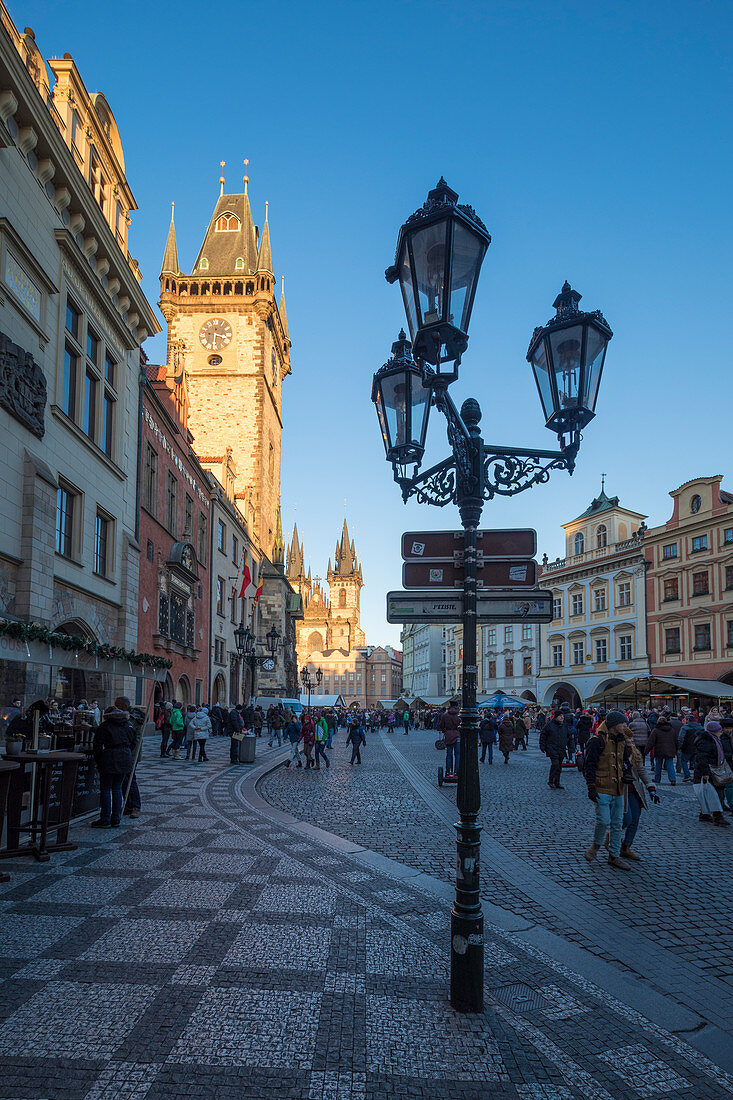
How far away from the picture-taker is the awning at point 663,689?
1119 inches

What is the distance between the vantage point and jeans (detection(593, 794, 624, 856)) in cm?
820

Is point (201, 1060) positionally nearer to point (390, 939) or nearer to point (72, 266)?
point (390, 939)

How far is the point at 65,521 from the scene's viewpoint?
55.7 feet

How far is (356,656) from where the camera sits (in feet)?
472

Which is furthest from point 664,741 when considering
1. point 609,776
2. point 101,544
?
point 101,544

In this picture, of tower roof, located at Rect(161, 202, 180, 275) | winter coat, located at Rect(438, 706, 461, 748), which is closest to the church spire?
tower roof, located at Rect(161, 202, 180, 275)

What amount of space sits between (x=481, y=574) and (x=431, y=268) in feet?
6.99

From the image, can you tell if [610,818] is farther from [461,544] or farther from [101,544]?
[101,544]

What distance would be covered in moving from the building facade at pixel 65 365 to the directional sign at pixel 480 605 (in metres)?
10.1

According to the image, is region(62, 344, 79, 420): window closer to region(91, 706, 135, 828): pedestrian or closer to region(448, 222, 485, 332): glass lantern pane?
region(91, 706, 135, 828): pedestrian

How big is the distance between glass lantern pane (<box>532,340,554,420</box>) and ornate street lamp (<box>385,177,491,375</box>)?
52.9 inches

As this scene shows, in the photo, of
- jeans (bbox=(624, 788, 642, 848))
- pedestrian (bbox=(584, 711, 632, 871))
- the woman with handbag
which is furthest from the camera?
the woman with handbag

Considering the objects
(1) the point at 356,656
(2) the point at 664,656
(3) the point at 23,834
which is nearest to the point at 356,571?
(1) the point at 356,656

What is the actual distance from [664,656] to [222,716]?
24.8 metres
